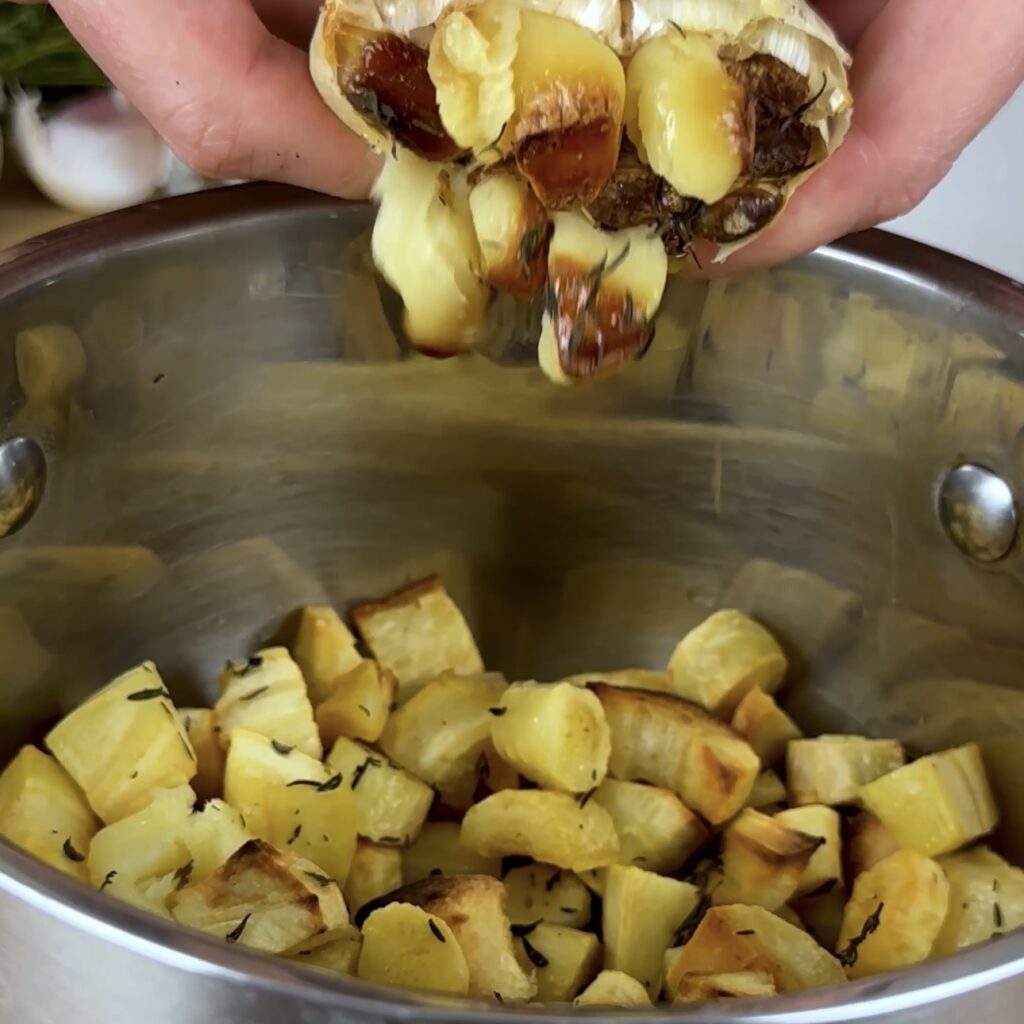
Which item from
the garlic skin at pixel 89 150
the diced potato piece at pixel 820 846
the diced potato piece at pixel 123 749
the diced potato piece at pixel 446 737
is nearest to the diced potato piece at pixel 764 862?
the diced potato piece at pixel 820 846

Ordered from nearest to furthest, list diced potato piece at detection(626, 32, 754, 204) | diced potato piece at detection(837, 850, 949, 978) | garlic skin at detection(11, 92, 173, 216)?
diced potato piece at detection(626, 32, 754, 204) → diced potato piece at detection(837, 850, 949, 978) → garlic skin at detection(11, 92, 173, 216)

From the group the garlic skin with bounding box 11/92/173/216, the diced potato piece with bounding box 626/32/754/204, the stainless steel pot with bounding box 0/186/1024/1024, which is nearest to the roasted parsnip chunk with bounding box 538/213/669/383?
the diced potato piece with bounding box 626/32/754/204

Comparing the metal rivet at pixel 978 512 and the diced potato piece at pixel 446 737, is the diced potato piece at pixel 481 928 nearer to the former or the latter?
the diced potato piece at pixel 446 737

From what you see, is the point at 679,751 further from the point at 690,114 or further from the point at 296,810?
the point at 690,114

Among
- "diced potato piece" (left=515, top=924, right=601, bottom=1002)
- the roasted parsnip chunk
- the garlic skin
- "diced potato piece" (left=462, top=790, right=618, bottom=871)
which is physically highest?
the roasted parsnip chunk

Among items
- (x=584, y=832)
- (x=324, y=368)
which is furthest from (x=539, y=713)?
(x=324, y=368)

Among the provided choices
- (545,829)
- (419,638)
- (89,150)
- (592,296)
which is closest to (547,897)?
(545,829)

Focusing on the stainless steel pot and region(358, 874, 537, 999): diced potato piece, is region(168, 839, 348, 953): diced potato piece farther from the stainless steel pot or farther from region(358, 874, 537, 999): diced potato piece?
the stainless steel pot

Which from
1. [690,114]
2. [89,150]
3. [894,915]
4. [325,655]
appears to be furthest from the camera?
[89,150]
